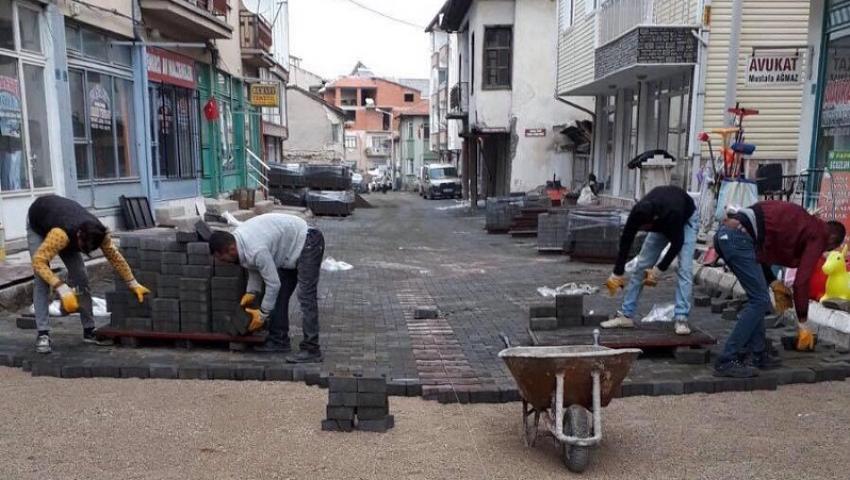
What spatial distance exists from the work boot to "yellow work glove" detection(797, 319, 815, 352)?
0.92 metres

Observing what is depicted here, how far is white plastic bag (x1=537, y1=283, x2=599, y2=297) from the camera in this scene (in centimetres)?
867

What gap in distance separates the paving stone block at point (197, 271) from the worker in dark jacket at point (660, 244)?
11.8 ft

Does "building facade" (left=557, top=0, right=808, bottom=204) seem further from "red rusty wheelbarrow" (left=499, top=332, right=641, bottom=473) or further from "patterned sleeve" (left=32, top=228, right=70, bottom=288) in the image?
"patterned sleeve" (left=32, top=228, right=70, bottom=288)

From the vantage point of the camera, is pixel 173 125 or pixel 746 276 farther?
pixel 173 125

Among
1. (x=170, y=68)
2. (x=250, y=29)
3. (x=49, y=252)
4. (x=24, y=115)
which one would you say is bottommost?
(x=49, y=252)

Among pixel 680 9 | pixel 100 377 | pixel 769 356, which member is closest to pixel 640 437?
pixel 769 356

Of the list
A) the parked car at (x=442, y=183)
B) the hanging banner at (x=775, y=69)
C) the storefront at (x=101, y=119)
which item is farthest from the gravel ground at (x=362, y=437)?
the parked car at (x=442, y=183)

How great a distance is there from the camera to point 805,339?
572cm

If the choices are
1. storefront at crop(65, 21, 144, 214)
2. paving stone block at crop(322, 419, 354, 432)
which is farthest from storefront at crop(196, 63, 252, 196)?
paving stone block at crop(322, 419, 354, 432)

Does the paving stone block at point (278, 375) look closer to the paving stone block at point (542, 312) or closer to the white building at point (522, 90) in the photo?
the paving stone block at point (542, 312)

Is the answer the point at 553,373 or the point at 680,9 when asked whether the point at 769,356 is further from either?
the point at 680,9

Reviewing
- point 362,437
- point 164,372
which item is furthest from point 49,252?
point 362,437

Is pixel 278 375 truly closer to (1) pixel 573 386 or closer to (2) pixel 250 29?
(1) pixel 573 386

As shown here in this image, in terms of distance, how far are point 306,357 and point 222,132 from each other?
1352 cm
